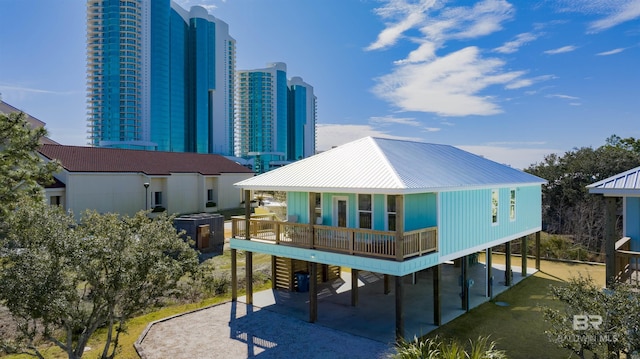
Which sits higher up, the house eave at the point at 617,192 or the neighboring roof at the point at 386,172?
the neighboring roof at the point at 386,172

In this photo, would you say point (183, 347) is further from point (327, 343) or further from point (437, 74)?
point (437, 74)

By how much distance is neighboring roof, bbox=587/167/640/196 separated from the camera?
1086cm

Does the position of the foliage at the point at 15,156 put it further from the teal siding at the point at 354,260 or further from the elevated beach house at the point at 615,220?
the elevated beach house at the point at 615,220

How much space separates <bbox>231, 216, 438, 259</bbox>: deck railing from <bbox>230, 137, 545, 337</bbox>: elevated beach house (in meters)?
0.04

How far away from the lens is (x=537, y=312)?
14383 millimetres

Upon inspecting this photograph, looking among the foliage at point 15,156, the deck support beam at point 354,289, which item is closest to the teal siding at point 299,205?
the deck support beam at point 354,289

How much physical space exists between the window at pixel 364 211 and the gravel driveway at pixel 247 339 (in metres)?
3.85

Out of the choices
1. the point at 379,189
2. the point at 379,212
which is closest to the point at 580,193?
the point at 379,212

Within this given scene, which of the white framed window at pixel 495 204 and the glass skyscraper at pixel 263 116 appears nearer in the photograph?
the white framed window at pixel 495 204

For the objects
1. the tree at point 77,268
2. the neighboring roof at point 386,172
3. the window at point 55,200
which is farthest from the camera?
the window at point 55,200

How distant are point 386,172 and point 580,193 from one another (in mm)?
26972

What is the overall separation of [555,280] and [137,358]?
1818 centimetres

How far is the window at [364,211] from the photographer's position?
14.1m

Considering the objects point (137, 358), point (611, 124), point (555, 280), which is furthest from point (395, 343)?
point (611, 124)
